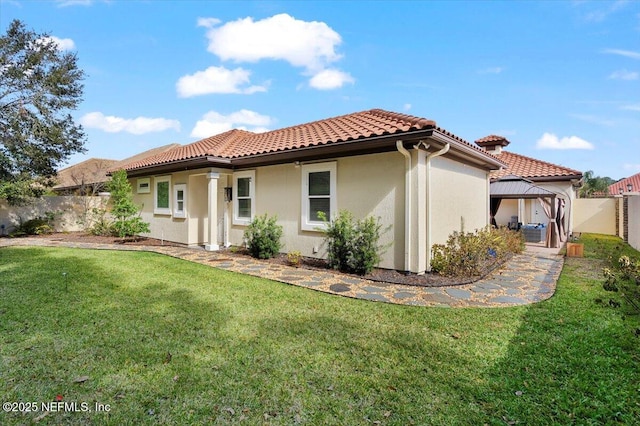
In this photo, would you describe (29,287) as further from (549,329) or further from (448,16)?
(448,16)

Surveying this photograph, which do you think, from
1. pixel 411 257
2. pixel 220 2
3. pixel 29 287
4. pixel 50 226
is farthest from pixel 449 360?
pixel 50 226

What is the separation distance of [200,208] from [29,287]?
6708mm

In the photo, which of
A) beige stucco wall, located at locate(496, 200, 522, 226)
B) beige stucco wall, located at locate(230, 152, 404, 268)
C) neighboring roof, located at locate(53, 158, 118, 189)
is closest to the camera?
beige stucco wall, located at locate(230, 152, 404, 268)

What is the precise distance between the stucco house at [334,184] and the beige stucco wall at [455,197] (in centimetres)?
3

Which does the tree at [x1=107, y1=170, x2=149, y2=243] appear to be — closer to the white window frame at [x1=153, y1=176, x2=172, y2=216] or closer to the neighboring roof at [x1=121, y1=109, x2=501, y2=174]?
the white window frame at [x1=153, y1=176, x2=172, y2=216]

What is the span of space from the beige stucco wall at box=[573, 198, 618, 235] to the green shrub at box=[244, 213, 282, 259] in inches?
818

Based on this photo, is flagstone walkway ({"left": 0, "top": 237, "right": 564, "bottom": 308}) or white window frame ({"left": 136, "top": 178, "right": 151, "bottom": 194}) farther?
white window frame ({"left": 136, "top": 178, "right": 151, "bottom": 194})

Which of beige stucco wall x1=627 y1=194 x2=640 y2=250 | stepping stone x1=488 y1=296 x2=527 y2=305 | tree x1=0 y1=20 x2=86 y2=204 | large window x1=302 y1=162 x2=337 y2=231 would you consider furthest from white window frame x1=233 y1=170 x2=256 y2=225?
beige stucco wall x1=627 y1=194 x2=640 y2=250

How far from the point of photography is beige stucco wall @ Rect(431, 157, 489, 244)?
8.56m

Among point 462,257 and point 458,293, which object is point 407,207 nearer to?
point 462,257

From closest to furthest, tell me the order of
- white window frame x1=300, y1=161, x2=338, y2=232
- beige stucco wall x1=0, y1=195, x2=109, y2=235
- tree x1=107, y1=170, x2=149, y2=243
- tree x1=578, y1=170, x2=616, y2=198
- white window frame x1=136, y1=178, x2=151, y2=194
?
white window frame x1=300, y1=161, x2=338, y2=232, tree x1=107, y1=170, x2=149, y2=243, white window frame x1=136, y1=178, x2=151, y2=194, beige stucco wall x1=0, y1=195, x2=109, y2=235, tree x1=578, y1=170, x2=616, y2=198

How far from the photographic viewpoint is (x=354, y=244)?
26.2ft

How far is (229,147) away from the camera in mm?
12758

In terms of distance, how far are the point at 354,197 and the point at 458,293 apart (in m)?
3.55
